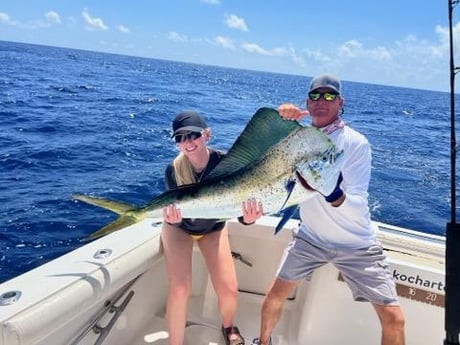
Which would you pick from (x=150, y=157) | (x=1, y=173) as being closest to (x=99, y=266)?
(x=1, y=173)

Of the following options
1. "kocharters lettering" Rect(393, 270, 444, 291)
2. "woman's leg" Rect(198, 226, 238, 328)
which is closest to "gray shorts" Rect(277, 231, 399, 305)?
"kocharters lettering" Rect(393, 270, 444, 291)

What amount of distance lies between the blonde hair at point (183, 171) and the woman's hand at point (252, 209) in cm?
83

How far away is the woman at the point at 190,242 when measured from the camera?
237 centimetres

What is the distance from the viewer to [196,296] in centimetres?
326

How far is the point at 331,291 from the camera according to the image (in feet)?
8.94

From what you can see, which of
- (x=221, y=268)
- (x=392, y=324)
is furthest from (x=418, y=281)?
(x=221, y=268)

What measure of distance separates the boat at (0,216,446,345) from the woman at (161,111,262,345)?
0.15 meters

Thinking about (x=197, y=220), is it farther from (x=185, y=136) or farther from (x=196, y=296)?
(x=196, y=296)

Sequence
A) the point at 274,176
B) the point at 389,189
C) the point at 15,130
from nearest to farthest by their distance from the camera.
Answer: the point at 274,176 < the point at 389,189 < the point at 15,130

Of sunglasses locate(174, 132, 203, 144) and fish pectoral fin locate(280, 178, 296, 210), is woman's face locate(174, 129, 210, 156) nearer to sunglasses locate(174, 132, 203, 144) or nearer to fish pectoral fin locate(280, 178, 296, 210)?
sunglasses locate(174, 132, 203, 144)

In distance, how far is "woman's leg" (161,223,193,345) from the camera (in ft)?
8.13

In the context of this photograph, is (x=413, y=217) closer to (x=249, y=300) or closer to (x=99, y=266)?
(x=249, y=300)

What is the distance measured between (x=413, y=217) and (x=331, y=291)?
5385 mm

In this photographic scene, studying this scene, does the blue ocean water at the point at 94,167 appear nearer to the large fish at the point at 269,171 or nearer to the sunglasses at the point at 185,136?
the sunglasses at the point at 185,136
